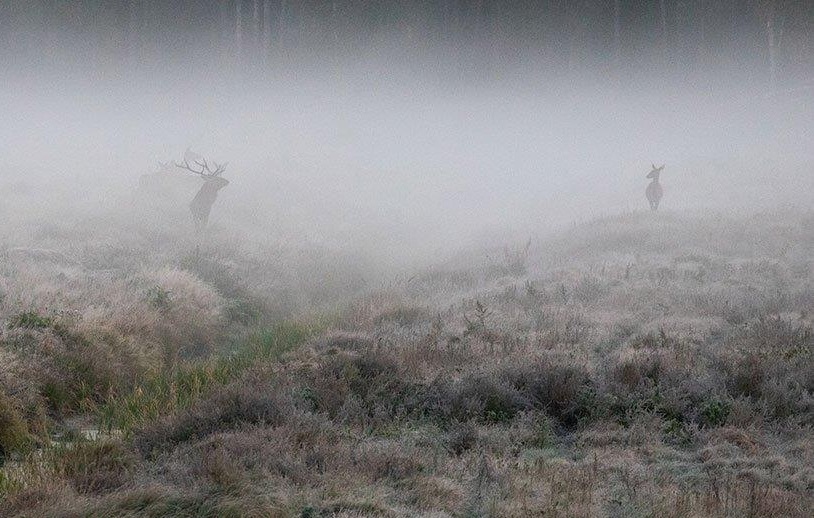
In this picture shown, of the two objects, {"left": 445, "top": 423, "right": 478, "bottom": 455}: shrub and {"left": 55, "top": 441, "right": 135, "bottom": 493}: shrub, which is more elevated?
{"left": 55, "top": 441, "right": 135, "bottom": 493}: shrub

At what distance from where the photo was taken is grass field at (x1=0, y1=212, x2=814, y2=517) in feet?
14.6

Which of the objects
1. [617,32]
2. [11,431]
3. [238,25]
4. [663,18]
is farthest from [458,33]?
[11,431]

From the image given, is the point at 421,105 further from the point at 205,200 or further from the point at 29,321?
the point at 29,321

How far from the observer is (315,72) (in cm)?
4709

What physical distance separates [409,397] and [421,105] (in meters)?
49.5

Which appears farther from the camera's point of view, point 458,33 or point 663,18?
point 458,33

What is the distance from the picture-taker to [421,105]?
2128 inches

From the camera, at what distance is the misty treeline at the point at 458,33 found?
41469 millimetres

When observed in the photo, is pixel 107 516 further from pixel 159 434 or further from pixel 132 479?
pixel 159 434

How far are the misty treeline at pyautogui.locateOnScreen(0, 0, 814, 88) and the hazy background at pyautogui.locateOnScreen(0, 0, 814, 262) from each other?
128 millimetres

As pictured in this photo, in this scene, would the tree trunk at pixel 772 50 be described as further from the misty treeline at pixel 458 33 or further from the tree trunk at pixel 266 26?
the tree trunk at pixel 266 26

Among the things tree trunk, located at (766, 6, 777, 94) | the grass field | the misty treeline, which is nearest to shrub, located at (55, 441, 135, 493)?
the grass field

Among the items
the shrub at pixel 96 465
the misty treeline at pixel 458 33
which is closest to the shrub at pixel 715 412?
the shrub at pixel 96 465

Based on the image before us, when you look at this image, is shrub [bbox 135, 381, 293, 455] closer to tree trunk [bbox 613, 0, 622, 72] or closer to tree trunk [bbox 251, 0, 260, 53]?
tree trunk [bbox 251, 0, 260, 53]
